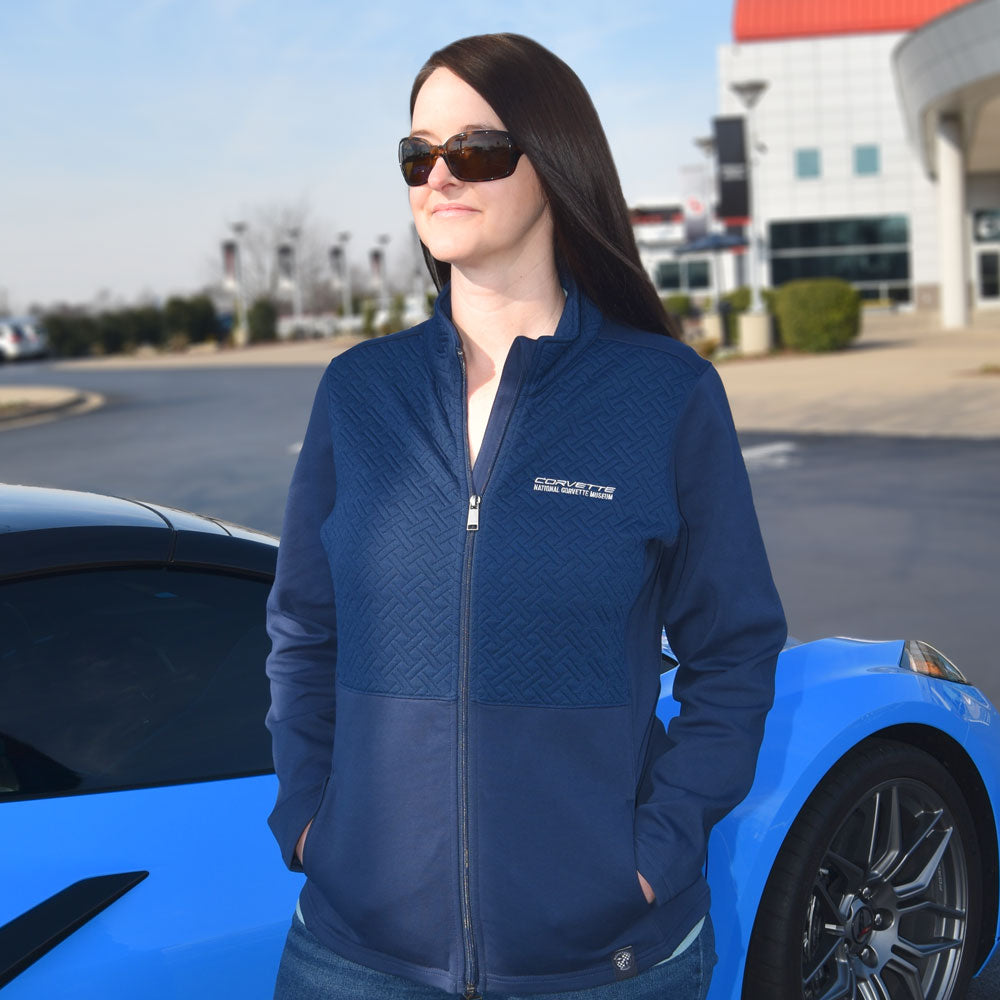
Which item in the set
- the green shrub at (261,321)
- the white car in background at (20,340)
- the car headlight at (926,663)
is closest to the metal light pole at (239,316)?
the green shrub at (261,321)

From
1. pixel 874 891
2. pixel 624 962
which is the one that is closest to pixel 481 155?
pixel 624 962

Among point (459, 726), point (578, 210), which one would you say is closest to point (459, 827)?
point (459, 726)

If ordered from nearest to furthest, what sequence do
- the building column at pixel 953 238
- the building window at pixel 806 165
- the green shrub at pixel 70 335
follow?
the building column at pixel 953 238
the green shrub at pixel 70 335
the building window at pixel 806 165

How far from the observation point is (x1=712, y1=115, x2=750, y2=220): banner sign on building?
30188 mm

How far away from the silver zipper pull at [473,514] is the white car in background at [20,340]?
49.7m

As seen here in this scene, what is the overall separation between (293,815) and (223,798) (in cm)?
37

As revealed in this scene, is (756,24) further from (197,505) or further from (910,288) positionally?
(197,505)

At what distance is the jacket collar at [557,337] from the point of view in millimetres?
1729

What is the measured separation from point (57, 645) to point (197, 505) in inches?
351

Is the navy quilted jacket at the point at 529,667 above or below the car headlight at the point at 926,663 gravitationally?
above

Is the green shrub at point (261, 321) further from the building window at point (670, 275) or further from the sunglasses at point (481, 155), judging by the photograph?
the sunglasses at point (481, 155)

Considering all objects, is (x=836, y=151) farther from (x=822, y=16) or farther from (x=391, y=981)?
(x=391, y=981)

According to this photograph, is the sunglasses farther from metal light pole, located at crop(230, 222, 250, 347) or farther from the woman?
metal light pole, located at crop(230, 222, 250, 347)

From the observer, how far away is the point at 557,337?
1.74m
